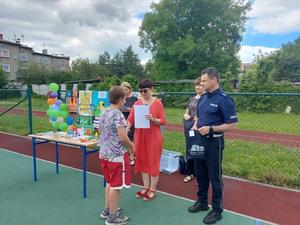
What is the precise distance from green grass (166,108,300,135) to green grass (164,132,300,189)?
2.76 meters

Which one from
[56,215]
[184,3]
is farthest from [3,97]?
[184,3]

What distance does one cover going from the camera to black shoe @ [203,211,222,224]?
3.75 metres

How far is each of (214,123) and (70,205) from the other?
237 centimetres

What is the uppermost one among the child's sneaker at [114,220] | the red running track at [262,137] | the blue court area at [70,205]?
the child's sneaker at [114,220]

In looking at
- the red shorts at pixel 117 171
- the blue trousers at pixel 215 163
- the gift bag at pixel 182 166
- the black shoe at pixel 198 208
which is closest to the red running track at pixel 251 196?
the gift bag at pixel 182 166

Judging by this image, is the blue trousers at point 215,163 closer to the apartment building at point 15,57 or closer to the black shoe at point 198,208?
the black shoe at point 198,208

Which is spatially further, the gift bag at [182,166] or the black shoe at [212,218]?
the gift bag at [182,166]

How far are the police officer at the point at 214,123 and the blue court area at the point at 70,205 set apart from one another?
16.8 inches

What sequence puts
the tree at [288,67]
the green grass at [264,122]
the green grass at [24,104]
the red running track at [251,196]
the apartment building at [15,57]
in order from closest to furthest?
the red running track at [251,196]
the green grass at [264,122]
the green grass at [24,104]
the apartment building at [15,57]
the tree at [288,67]

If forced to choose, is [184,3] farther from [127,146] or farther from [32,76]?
[127,146]

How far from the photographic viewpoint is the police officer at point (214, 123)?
3.51 meters

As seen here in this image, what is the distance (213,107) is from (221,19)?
38.3m

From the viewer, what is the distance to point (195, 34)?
39.7 metres

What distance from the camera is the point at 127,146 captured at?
11.9ft
